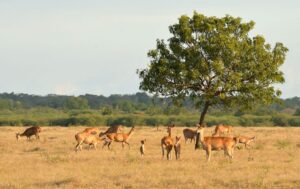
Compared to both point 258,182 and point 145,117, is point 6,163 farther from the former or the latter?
point 145,117

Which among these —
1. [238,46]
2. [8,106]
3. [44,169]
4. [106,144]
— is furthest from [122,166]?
[8,106]

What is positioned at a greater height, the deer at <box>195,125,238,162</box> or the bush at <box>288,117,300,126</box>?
the bush at <box>288,117,300,126</box>

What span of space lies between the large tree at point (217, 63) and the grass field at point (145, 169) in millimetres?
3744

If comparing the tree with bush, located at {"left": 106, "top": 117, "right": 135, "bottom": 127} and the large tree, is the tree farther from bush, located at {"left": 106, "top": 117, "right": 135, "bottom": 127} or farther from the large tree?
the large tree

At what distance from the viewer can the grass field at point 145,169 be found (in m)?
19.5

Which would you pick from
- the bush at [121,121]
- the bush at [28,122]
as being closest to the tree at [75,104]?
the bush at [28,122]

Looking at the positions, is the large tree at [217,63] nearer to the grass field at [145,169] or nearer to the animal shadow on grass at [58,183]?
the grass field at [145,169]

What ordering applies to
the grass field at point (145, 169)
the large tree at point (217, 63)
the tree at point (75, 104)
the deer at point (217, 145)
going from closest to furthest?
the grass field at point (145, 169) < the deer at point (217, 145) < the large tree at point (217, 63) < the tree at point (75, 104)

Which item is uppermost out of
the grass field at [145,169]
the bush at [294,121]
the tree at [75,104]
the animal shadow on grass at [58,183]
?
the tree at [75,104]

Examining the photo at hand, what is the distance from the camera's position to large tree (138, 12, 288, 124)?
34.2 metres

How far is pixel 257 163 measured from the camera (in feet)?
81.0

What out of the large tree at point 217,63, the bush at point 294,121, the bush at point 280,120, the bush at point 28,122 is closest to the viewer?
the large tree at point 217,63

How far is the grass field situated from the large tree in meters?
3.74

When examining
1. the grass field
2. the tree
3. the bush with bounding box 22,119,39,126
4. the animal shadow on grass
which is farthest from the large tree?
the tree
